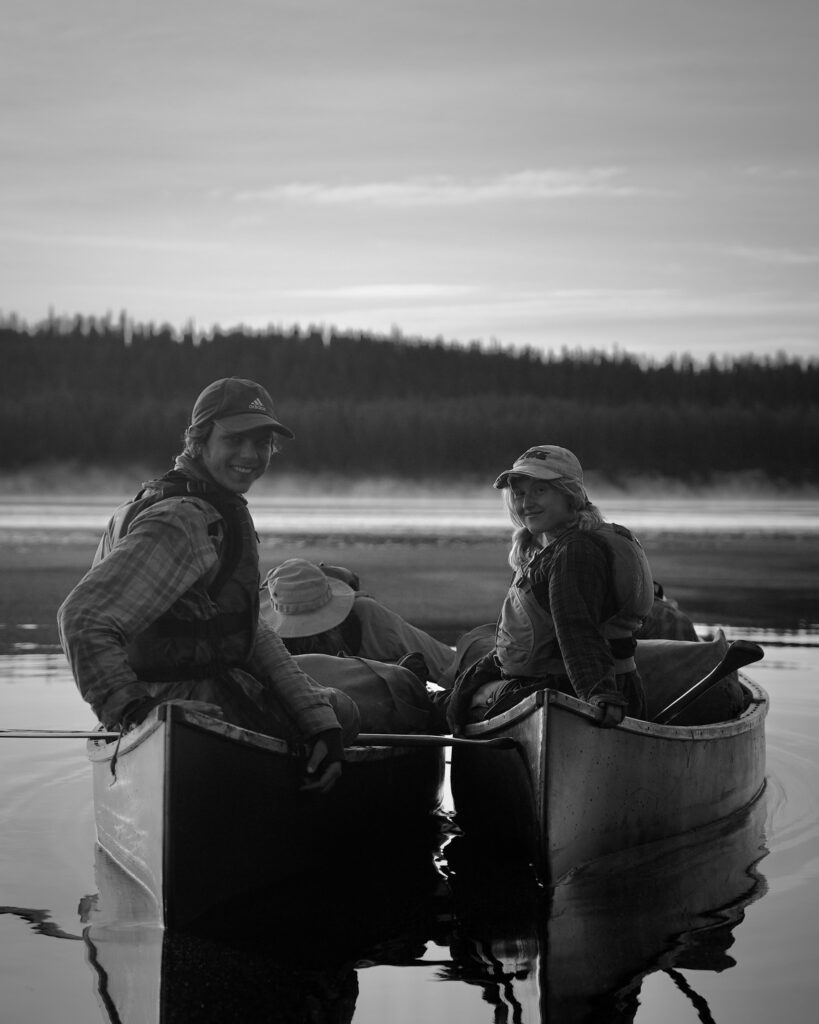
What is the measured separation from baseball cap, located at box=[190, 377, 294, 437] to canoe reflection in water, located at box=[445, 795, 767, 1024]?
187cm

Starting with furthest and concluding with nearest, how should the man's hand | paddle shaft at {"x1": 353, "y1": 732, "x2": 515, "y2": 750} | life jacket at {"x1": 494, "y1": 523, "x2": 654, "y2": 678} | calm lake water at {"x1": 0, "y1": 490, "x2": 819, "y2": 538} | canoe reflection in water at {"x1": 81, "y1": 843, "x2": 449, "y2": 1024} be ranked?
1. calm lake water at {"x1": 0, "y1": 490, "x2": 819, "y2": 538}
2. paddle shaft at {"x1": 353, "y1": 732, "x2": 515, "y2": 750}
3. life jacket at {"x1": 494, "y1": 523, "x2": 654, "y2": 678}
4. the man's hand
5. canoe reflection in water at {"x1": 81, "y1": 843, "x2": 449, "y2": 1024}

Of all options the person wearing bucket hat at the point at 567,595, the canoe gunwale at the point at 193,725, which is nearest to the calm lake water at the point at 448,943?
the canoe gunwale at the point at 193,725

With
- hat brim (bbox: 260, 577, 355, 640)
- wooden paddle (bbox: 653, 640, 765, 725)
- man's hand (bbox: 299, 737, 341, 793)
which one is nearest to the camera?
man's hand (bbox: 299, 737, 341, 793)

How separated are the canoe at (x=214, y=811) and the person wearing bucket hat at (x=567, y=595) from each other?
0.70m

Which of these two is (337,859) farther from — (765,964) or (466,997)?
(765,964)

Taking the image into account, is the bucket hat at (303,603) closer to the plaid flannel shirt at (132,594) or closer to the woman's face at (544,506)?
the woman's face at (544,506)

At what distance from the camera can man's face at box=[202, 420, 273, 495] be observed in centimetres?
446

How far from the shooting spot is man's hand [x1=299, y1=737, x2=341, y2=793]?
468 cm

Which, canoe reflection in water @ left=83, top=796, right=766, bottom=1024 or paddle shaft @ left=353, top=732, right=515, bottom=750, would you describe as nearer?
canoe reflection in water @ left=83, top=796, right=766, bottom=1024

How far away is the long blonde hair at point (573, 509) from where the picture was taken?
5.12 m

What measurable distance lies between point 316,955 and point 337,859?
2.71ft

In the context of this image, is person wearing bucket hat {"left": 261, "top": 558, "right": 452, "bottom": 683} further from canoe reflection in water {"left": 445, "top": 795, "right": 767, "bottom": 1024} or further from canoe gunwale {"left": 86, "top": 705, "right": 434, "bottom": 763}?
Result: canoe gunwale {"left": 86, "top": 705, "right": 434, "bottom": 763}

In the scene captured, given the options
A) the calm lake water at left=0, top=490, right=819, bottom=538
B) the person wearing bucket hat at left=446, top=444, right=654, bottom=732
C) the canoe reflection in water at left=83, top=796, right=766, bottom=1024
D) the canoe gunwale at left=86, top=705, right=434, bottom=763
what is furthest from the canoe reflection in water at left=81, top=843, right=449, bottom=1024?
the calm lake water at left=0, top=490, right=819, bottom=538

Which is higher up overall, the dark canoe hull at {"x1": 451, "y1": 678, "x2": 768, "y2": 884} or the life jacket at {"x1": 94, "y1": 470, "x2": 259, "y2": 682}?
Result: the life jacket at {"x1": 94, "y1": 470, "x2": 259, "y2": 682}
